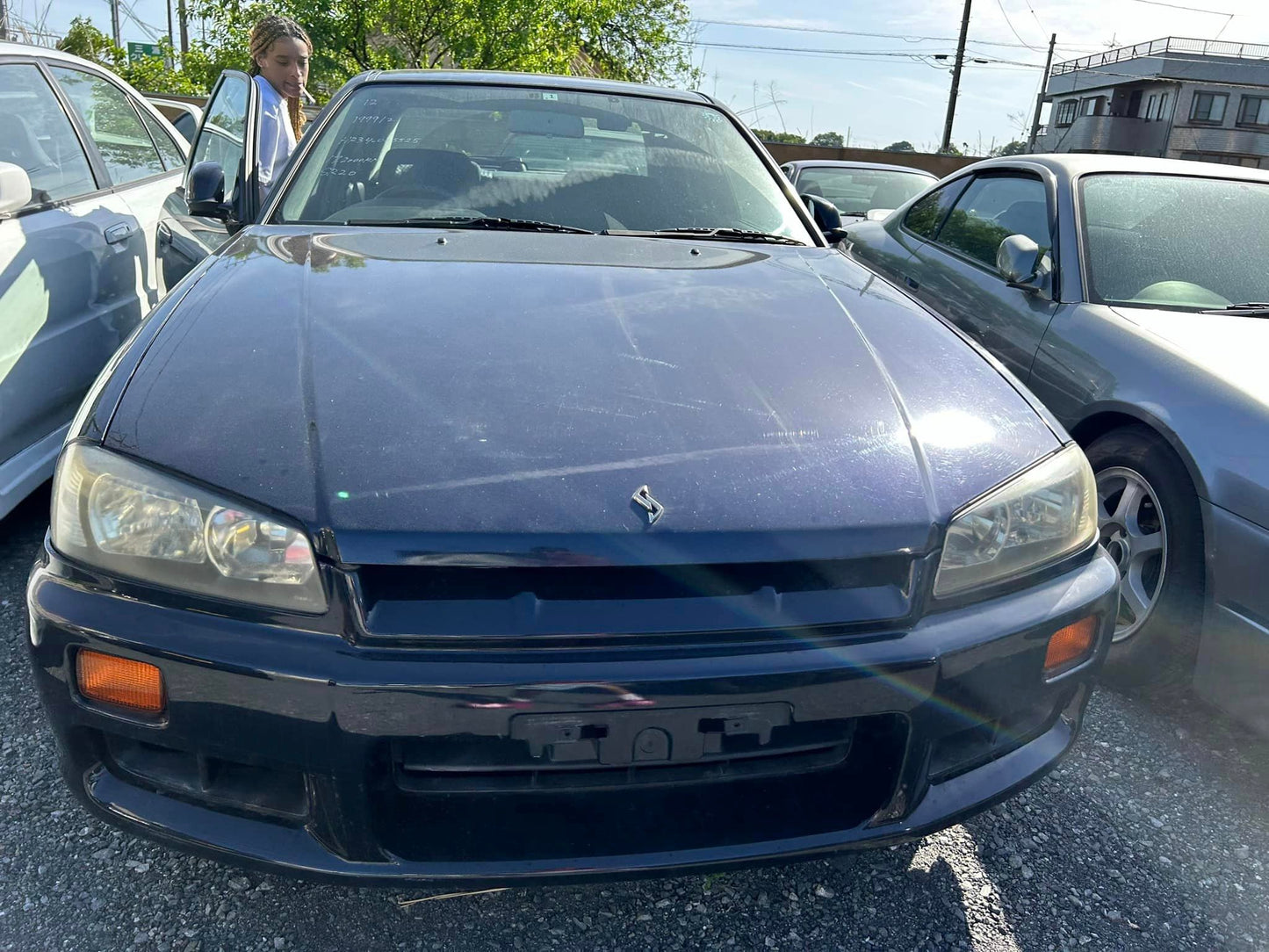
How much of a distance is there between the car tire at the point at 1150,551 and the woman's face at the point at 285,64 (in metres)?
3.72

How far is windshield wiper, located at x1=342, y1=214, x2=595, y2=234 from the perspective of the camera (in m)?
2.47

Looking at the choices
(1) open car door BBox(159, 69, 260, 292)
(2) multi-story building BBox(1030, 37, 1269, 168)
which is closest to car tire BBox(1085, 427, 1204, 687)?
(1) open car door BBox(159, 69, 260, 292)

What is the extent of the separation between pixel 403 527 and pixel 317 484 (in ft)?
0.51

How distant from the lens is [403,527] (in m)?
1.34

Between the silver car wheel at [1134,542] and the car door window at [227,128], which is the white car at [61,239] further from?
the silver car wheel at [1134,542]

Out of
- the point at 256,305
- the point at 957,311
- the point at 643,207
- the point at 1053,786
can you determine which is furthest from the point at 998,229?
the point at 256,305

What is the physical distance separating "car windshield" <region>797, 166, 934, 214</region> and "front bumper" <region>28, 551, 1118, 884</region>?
7.62m

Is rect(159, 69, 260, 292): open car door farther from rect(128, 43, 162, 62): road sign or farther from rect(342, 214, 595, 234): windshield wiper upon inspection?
rect(128, 43, 162, 62): road sign

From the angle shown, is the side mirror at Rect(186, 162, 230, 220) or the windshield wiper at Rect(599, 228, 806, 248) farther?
the side mirror at Rect(186, 162, 230, 220)

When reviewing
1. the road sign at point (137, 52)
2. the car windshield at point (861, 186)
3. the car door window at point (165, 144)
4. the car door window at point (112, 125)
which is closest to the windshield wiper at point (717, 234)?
the car door window at point (112, 125)

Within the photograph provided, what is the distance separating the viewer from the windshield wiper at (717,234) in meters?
2.56

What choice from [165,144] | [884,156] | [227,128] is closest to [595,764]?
[227,128]

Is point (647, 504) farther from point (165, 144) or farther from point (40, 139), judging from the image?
point (165, 144)

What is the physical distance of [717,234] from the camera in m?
2.61
